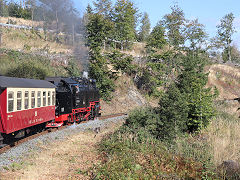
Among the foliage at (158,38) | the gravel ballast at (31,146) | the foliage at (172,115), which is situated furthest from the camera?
the foliage at (158,38)

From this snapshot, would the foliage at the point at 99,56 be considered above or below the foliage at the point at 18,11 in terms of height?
below

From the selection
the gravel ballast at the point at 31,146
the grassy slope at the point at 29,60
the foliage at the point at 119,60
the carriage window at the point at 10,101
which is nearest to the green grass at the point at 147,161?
the gravel ballast at the point at 31,146

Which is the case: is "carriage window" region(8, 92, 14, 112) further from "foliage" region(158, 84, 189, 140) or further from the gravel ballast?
"foliage" region(158, 84, 189, 140)

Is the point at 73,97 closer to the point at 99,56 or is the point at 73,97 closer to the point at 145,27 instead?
the point at 99,56

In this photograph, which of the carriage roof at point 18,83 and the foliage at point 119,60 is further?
the foliage at point 119,60

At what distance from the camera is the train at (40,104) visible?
31.2 feet

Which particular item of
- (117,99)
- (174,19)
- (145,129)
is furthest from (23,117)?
(174,19)

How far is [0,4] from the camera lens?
5362cm

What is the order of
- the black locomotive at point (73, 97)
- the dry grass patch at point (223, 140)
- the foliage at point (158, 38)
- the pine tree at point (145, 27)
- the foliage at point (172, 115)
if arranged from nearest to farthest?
the dry grass patch at point (223, 140) < the foliage at point (172, 115) < the black locomotive at point (73, 97) < the foliage at point (158, 38) < the pine tree at point (145, 27)

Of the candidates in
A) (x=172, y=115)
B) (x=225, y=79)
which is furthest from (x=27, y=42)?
(x=225, y=79)

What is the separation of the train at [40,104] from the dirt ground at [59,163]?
5.12 ft

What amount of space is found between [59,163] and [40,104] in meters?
4.37

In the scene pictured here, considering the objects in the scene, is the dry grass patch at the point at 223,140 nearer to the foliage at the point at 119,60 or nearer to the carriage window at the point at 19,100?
the carriage window at the point at 19,100

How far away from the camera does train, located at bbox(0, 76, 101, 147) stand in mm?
9500
